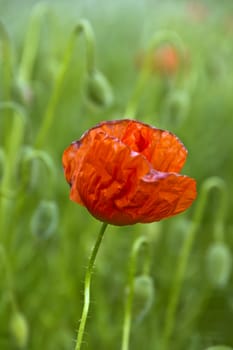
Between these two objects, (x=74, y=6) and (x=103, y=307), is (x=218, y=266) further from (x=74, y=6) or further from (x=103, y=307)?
(x=74, y=6)

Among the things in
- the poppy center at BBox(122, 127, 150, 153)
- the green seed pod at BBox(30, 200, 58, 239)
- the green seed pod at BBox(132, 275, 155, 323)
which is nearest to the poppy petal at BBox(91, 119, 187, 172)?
the poppy center at BBox(122, 127, 150, 153)

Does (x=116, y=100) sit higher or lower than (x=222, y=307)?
higher

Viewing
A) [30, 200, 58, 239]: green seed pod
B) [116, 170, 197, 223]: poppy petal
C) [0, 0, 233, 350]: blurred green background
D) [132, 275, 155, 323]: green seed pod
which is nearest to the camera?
[116, 170, 197, 223]: poppy petal

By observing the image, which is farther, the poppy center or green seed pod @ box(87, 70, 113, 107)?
green seed pod @ box(87, 70, 113, 107)

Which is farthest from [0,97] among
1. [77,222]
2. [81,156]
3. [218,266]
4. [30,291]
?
[81,156]

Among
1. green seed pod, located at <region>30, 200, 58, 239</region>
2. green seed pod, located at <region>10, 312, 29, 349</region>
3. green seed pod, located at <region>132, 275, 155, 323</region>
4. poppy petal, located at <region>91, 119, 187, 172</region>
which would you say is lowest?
green seed pod, located at <region>10, 312, 29, 349</region>

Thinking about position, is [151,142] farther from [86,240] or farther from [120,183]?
[86,240]

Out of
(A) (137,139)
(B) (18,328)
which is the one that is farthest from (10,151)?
(A) (137,139)

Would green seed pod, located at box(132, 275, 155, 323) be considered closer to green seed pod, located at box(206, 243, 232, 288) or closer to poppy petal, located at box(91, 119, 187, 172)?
green seed pod, located at box(206, 243, 232, 288)
